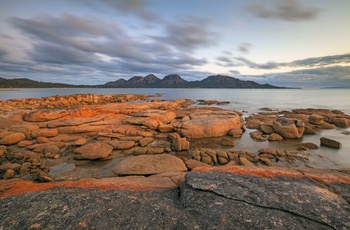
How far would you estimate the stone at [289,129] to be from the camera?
17547 mm

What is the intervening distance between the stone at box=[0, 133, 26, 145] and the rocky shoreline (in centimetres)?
6

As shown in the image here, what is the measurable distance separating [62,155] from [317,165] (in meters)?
17.4

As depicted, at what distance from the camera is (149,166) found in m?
9.67

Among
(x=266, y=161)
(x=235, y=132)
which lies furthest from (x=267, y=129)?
(x=266, y=161)

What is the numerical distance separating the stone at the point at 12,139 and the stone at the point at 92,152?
20.3 feet

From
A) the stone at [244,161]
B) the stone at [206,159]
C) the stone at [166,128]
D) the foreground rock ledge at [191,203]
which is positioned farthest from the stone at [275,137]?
the foreground rock ledge at [191,203]

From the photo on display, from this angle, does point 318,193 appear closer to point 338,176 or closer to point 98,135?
point 338,176

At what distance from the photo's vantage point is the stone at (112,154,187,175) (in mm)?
9320

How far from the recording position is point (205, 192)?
202 inches

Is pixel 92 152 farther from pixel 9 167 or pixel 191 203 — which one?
pixel 191 203

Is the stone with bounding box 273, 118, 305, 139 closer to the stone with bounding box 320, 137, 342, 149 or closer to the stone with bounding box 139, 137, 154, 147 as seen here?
the stone with bounding box 320, 137, 342, 149

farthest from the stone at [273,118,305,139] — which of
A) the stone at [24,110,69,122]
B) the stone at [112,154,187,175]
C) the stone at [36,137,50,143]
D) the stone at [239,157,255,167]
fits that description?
the stone at [24,110,69,122]

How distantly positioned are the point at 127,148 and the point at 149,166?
16.8ft

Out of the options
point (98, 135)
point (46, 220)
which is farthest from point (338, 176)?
point (98, 135)
